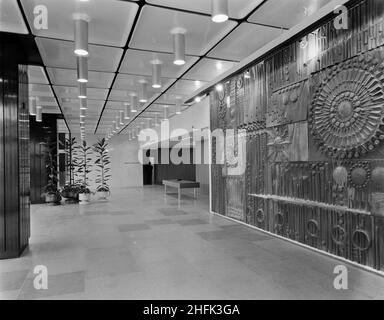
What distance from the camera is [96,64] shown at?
6598 mm

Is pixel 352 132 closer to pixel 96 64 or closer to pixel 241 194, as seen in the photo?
pixel 241 194

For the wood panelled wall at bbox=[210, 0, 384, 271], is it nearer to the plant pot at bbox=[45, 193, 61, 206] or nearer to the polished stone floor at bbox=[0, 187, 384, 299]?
the polished stone floor at bbox=[0, 187, 384, 299]

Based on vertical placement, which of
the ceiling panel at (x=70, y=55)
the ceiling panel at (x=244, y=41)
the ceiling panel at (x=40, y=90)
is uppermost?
the ceiling panel at (x=244, y=41)

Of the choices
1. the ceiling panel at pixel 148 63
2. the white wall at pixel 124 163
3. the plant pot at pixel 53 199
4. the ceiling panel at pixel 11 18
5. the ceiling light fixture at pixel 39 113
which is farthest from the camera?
the white wall at pixel 124 163

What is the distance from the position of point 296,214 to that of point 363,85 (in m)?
2.44

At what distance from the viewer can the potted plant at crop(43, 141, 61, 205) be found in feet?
37.0

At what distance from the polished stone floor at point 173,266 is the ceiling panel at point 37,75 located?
12.3 ft

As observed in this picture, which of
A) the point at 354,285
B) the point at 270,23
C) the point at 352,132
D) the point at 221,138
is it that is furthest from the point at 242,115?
the point at 354,285

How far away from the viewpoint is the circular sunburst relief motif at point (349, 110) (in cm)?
381

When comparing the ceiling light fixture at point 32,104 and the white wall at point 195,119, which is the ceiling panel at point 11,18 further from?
the white wall at point 195,119

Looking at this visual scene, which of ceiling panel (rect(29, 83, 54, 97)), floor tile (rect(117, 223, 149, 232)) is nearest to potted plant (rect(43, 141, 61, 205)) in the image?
ceiling panel (rect(29, 83, 54, 97))

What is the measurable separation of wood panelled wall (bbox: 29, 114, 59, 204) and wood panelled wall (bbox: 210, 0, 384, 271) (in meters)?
8.98

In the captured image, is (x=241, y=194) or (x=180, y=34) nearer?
(x=180, y=34)

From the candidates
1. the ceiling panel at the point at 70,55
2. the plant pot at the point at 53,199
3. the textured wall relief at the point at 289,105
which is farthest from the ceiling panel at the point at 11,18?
the plant pot at the point at 53,199
